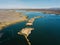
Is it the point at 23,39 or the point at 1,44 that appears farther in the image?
the point at 23,39

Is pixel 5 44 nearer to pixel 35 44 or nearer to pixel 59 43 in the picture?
pixel 35 44

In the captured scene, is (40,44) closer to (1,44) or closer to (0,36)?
(1,44)

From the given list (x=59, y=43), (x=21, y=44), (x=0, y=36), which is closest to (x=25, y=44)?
(x=21, y=44)

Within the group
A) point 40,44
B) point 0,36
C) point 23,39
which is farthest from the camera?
point 0,36

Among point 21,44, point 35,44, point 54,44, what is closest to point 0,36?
point 21,44

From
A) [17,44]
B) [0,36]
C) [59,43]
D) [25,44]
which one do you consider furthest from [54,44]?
[0,36]

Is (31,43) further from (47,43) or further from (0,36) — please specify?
(0,36)

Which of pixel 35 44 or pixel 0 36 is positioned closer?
pixel 35 44

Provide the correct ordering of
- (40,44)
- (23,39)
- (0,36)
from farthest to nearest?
(0,36) < (23,39) < (40,44)
